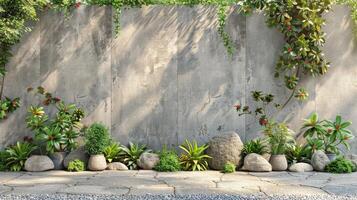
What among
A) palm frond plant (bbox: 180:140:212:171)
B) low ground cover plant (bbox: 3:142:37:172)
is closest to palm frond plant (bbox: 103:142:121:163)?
palm frond plant (bbox: 180:140:212:171)

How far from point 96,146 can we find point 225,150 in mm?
1882

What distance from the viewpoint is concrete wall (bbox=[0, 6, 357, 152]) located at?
23.1ft

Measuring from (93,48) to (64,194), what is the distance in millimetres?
3011

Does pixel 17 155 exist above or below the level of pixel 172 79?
below

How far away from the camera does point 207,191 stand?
15.9ft

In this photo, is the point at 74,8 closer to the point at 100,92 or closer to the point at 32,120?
the point at 100,92

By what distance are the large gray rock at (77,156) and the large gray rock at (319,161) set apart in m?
3.34

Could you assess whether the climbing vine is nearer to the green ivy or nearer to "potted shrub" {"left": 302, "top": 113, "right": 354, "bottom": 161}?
the green ivy

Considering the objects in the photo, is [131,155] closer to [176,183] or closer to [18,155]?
[176,183]

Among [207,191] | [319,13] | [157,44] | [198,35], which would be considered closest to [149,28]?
[157,44]

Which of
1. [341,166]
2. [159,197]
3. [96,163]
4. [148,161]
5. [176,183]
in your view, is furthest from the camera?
[148,161]

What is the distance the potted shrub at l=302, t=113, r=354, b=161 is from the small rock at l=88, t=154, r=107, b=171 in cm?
310

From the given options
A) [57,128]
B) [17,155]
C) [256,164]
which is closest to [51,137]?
[57,128]

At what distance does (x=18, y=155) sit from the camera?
657 centimetres
